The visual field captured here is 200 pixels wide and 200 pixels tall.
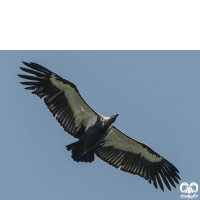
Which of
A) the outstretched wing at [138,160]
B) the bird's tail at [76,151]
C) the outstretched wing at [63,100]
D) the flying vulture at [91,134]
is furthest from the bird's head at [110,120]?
the outstretched wing at [138,160]

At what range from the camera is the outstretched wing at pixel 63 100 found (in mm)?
21500

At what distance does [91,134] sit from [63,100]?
6.35ft

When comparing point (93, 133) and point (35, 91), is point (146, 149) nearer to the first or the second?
point (93, 133)

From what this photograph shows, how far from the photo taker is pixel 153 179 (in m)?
23.0

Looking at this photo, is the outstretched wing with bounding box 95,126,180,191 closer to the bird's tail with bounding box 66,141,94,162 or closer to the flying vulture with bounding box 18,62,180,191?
the flying vulture with bounding box 18,62,180,191

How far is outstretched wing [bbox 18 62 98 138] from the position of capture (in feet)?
70.5

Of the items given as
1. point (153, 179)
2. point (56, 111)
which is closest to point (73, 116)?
point (56, 111)

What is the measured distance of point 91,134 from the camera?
2108 centimetres

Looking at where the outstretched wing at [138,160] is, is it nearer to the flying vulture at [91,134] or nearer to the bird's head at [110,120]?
the flying vulture at [91,134]

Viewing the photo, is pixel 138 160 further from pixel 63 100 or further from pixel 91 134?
pixel 63 100

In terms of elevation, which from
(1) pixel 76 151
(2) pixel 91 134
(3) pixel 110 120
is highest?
(3) pixel 110 120

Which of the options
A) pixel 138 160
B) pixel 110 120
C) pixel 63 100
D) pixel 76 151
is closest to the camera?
pixel 110 120

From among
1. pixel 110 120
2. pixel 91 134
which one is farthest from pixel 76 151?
pixel 110 120

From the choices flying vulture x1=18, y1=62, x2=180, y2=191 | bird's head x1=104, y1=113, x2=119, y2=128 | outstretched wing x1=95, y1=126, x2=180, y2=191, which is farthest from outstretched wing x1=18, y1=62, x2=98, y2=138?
outstretched wing x1=95, y1=126, x2=180, y2=191
